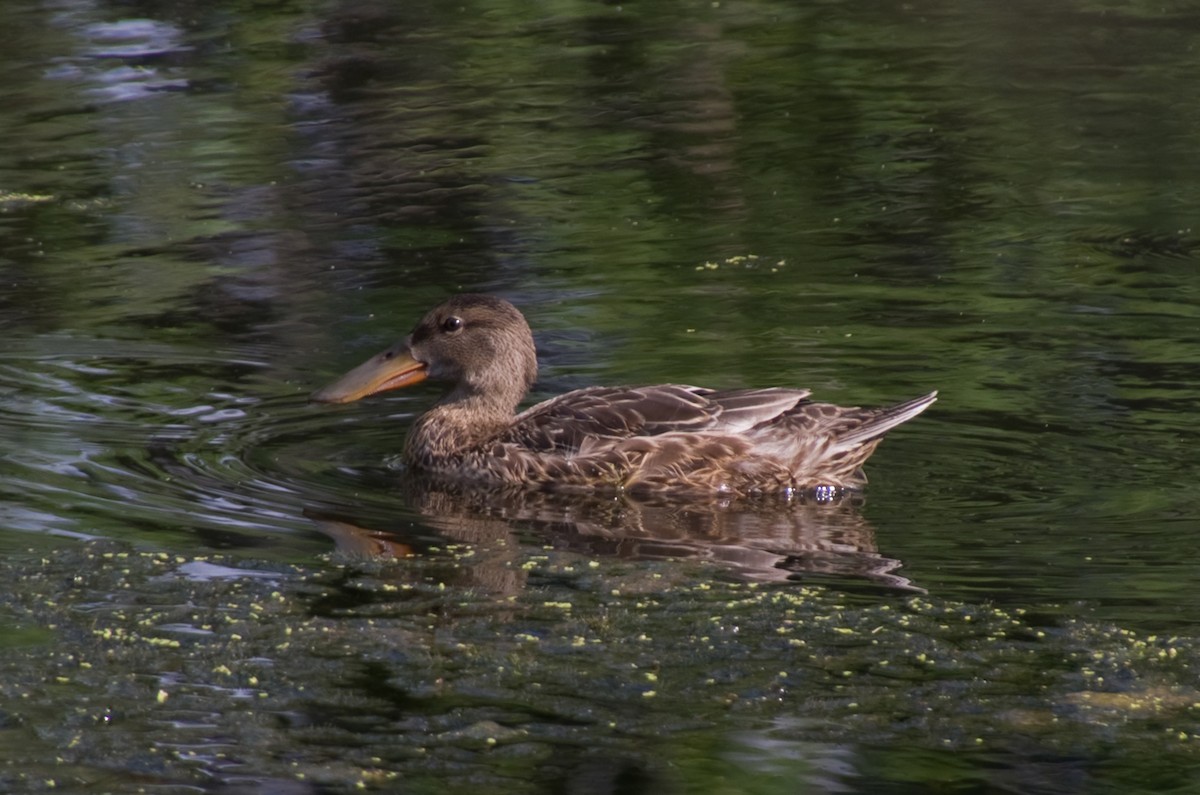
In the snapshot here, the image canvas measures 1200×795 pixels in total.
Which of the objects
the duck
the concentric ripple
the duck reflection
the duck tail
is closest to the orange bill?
the concentric ripple

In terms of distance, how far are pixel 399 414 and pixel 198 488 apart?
182cm

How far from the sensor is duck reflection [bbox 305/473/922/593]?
6.90 m

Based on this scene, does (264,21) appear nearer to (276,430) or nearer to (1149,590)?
(276,430)

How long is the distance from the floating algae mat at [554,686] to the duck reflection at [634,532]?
0.27 m

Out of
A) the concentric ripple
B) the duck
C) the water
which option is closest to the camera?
the water

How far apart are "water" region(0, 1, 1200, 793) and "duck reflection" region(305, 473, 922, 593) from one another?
1.3 inches

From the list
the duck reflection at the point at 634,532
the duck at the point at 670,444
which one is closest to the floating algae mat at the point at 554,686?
the duck reflection at the point at 634,532

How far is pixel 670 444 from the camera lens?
8.26m

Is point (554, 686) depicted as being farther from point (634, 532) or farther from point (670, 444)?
point (670, 444)

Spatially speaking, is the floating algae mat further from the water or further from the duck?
the duck

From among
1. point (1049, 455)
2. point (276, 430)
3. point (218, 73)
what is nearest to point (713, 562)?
point (1049, 455)

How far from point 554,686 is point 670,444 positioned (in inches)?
107

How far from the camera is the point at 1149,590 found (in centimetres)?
646

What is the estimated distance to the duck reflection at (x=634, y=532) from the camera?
6898 millimetres
